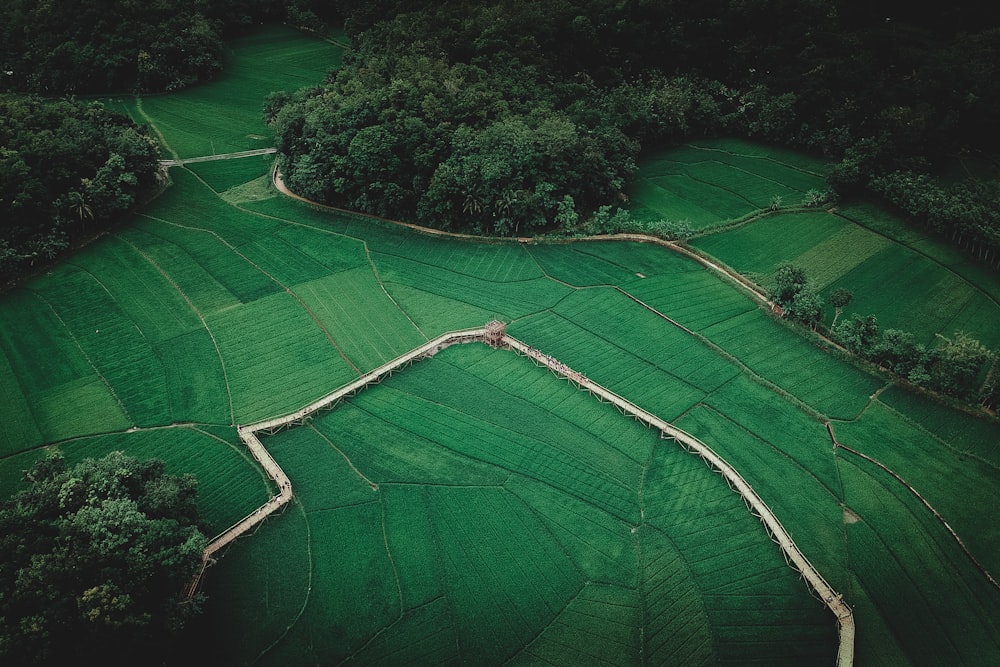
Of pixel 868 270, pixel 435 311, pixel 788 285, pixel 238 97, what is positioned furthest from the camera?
pixel 238 97

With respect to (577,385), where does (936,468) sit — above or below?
below

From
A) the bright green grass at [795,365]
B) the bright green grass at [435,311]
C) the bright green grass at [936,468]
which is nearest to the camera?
the bright green grass at [936,468]

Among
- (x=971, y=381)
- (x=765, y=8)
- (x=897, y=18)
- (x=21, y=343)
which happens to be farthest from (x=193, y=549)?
(x=897, y=18)

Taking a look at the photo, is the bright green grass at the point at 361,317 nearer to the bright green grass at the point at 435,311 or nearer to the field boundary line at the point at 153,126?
the bright green grass at the point at 435,311

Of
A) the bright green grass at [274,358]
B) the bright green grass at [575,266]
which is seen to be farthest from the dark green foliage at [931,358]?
the bright green grass at [274,358]

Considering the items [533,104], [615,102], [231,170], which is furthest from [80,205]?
[615,102]

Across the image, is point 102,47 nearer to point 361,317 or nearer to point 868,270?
point 361,317

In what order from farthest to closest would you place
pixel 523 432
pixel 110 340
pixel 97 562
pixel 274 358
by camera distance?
pixel 110 340
pixel 274 358
pixel 523 432
pixel 97 562
